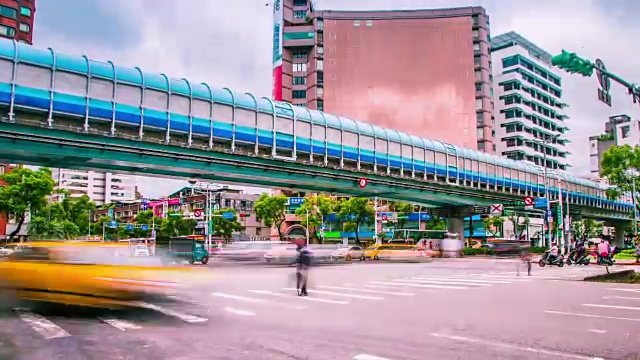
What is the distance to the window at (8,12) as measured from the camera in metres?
65.4

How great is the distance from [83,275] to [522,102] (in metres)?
104

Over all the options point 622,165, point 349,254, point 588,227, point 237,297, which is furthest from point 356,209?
point 588,227

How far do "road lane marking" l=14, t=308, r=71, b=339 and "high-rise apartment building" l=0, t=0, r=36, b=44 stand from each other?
221 ft

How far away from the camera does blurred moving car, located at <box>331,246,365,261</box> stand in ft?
133

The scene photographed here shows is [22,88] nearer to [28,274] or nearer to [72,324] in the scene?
[28,274]

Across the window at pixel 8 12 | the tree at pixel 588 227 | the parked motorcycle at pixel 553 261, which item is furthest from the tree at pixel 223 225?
the tree at pixel 588 227

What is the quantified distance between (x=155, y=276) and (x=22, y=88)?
17150mm

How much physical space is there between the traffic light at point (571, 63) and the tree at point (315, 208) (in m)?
56.4

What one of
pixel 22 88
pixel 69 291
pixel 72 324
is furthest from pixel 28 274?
pixel 22 88

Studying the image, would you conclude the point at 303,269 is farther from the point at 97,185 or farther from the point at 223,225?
the point at 97,185

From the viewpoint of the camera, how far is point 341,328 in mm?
9352

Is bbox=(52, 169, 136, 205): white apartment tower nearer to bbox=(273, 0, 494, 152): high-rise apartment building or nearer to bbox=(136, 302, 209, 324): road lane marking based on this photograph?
bbox=(273, 0, 494, 152): high-rise apartment building

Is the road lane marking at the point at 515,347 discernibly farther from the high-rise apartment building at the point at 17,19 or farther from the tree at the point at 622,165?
the high-rise apartment building at the point at 17,19

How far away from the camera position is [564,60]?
13094mm
